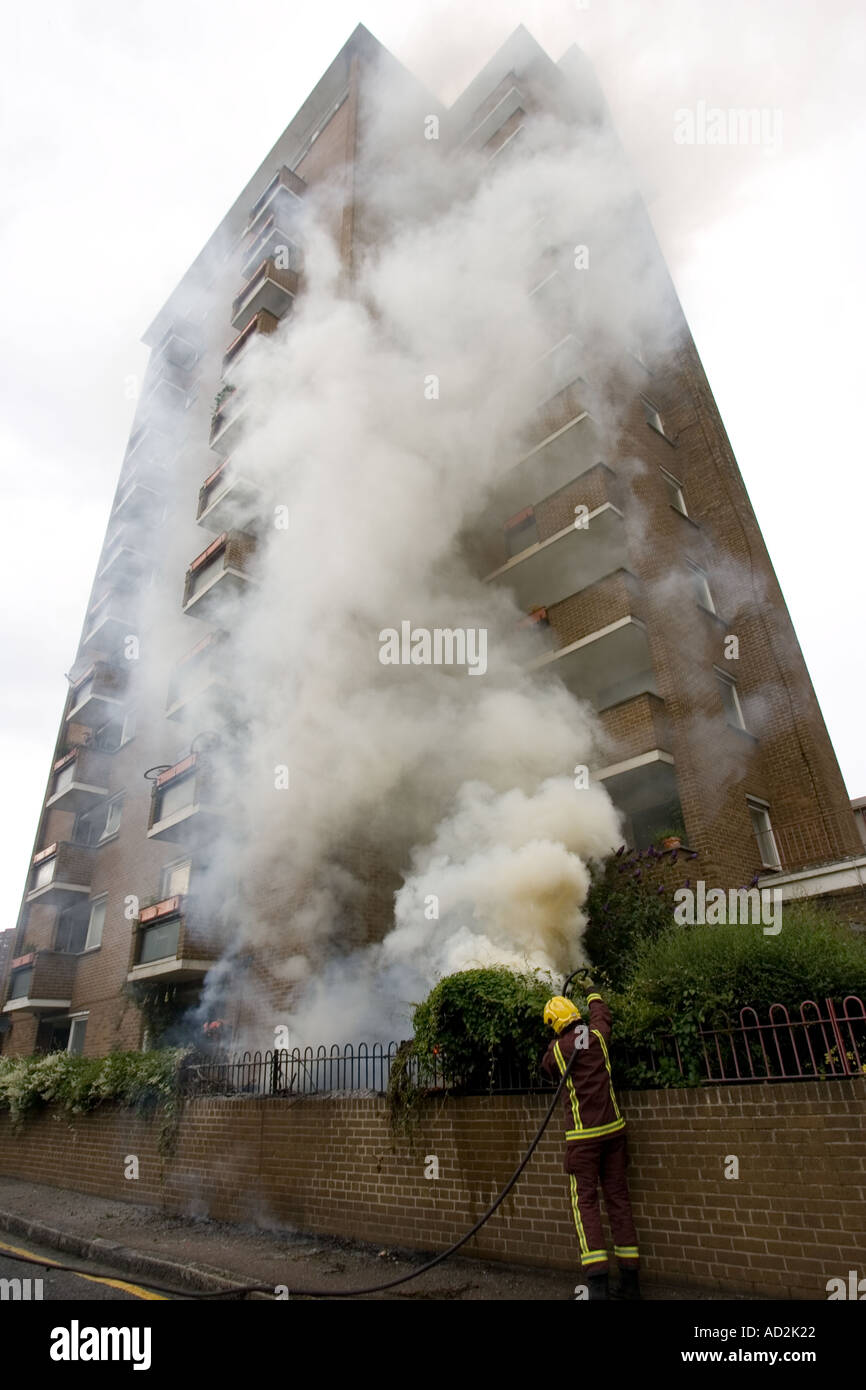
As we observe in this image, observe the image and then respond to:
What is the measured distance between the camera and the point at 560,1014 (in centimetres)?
470

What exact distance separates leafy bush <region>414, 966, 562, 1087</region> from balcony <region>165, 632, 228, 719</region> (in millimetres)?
8355

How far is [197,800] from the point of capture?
12.7 meters

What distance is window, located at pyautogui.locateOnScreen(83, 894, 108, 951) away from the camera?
16.5 m

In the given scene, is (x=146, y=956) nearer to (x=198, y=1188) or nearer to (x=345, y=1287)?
(x=198, y=1188)

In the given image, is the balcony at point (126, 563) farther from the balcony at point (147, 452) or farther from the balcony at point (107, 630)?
the balcony at point (147, 452)

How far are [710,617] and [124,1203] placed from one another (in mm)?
11477

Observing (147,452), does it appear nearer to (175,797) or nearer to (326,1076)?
(175,797)

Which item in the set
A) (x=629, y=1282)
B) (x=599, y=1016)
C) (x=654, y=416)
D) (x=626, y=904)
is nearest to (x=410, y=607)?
(x=626, y=904)

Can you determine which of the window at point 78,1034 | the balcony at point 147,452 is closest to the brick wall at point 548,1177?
the window at point 78,1034

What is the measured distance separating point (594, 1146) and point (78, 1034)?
14.7 metres

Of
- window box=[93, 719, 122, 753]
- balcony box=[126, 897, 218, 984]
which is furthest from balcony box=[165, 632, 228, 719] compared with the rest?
Answer: window box=[93, 719, 122, 753]

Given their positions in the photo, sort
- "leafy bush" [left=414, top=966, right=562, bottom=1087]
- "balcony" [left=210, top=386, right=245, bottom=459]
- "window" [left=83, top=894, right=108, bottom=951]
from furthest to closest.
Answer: "window" [left=83, top=894, right=108, bottom=951] → "balcony" [left=210, top=386, right=245, bottom=459] → "leafy bush" [left=414, top=966, right=562, bottom=1087]

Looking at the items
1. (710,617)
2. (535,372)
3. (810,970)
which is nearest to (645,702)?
(710,617)

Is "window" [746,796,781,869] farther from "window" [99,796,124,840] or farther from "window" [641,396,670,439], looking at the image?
"window" [99,796,124,840]
